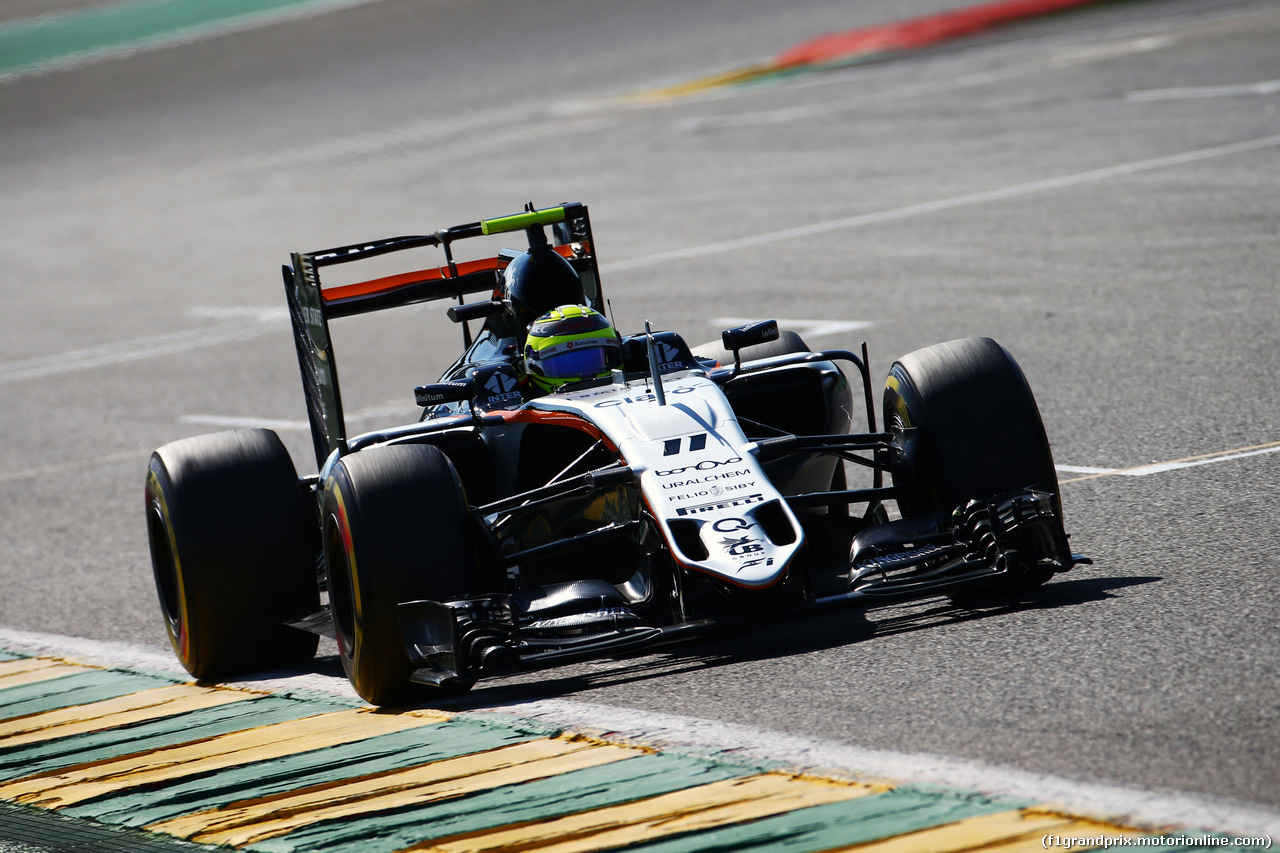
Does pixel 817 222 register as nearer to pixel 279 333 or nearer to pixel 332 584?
pixel 279 333

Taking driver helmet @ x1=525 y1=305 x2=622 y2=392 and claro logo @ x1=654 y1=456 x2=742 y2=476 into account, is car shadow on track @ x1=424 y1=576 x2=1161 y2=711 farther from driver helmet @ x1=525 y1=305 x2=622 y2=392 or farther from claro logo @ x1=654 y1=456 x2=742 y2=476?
driver helmet @ x1=525 y1=305 x2=622 y2=392

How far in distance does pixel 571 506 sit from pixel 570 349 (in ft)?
2.74

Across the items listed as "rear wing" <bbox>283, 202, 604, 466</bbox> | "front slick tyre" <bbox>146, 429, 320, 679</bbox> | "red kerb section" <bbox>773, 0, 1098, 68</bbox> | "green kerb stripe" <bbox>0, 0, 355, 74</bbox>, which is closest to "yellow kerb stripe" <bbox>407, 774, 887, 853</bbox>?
"front slick tyre" <bbox>146, 429, 320, 679</bbox>

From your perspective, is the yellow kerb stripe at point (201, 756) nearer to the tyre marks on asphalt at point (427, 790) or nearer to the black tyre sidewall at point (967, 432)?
the tyre marks on asphalt at point (427, 790)

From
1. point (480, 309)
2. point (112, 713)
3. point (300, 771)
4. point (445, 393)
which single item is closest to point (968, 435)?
point (445, 393)

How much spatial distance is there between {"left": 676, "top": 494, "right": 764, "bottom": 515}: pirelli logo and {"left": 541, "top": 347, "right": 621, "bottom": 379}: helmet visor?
4.06 ft

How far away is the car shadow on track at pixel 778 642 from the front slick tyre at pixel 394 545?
0.99 feet

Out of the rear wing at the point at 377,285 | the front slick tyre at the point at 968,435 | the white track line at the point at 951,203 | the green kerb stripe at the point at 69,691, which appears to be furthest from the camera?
the white track line at the point at 951,203

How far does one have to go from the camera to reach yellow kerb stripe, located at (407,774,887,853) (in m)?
4.38

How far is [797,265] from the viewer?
52.3 feet

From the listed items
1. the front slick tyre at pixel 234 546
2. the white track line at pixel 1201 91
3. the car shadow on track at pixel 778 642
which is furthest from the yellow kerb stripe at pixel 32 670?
the white track line at pixel 1201 91

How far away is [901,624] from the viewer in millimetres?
5957

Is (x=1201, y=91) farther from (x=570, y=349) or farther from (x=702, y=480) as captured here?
(x=702, y=480)

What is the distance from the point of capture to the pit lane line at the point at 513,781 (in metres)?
4.15
